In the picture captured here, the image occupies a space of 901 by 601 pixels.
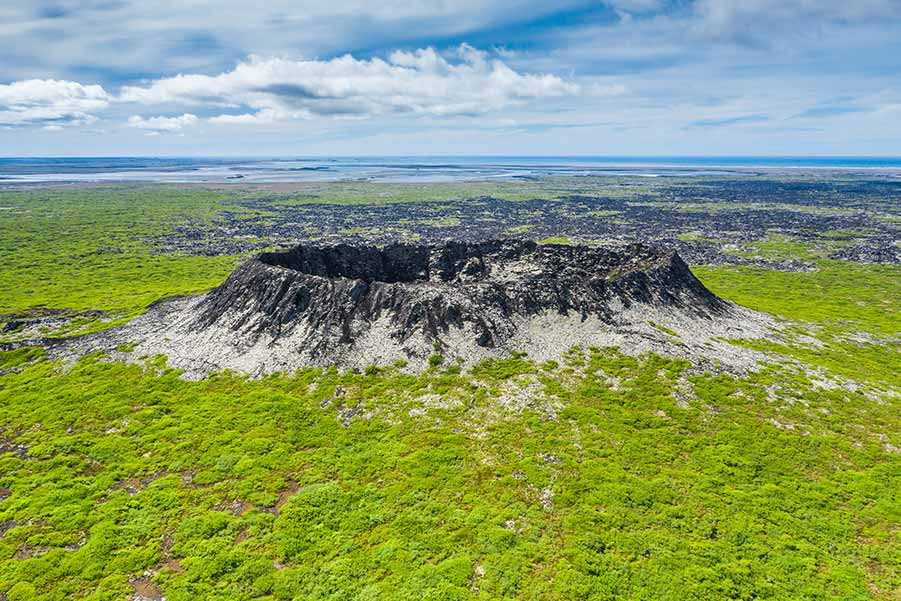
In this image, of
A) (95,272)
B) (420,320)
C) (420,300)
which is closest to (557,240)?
(420,300)

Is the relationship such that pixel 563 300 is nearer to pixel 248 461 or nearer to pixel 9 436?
pixel 248 461

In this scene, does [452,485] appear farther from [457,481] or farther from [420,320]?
[420,320]

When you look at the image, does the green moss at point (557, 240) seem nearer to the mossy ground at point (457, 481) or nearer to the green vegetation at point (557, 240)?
the green vegetation at point (557, 240)

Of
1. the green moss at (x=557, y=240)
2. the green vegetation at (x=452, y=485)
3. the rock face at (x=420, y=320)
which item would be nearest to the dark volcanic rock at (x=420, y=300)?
the rock face at (x=420, y=320)

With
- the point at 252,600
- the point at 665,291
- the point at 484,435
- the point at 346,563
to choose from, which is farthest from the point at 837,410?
the point at 252,600

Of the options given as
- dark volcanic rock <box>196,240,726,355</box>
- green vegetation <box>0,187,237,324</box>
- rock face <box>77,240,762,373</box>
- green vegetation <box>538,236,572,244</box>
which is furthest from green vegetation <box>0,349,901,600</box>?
green vegetation <box>538,236,572,244</box>

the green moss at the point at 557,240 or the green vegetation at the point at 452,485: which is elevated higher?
the green moss at the point at 557,240

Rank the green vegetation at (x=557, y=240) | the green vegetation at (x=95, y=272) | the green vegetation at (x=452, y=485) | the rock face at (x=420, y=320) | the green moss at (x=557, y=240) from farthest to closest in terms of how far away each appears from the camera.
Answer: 1. the green vegetation at (x=557, y=240)
2. the green moss at (x=557, y=240)
3. the green vegetation at (x=95, y=272)
4. the rock face at (x=420, y=320)
5. the green vegetation at (x=452, y=485)

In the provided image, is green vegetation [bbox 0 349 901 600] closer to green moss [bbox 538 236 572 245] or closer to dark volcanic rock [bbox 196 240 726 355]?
dark volcanic rock [bbox 196 240 726 355]

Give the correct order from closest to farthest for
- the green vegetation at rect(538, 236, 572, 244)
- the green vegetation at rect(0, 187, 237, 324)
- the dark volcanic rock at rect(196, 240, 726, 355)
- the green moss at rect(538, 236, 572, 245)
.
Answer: the dark volcanic rock at rect(196, 240, 726, 355)
the green vegetation at rect(0, 187, 237, 324)
the green moss at rect(538, 236, 572, 245)
the green vegetation at rect(538, 236, 572, 244)

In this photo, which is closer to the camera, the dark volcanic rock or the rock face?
the rock face
